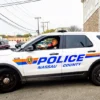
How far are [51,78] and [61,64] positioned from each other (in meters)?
0.53

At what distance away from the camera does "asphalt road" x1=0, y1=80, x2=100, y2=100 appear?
5.45m

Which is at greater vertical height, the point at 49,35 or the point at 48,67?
the point at 49,35

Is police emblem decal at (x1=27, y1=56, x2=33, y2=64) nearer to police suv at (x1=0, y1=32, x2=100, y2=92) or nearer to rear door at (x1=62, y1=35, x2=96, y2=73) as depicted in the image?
police suv at (x1=0, y1=32, x2=100, y2=92)

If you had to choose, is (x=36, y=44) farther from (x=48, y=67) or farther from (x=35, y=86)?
(x=35, y=86)

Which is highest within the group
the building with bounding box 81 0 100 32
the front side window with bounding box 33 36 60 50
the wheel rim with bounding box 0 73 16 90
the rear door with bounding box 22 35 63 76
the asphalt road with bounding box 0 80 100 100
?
the building with bounding box 81 0 100 32

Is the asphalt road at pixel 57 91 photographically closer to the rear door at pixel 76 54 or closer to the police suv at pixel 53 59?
the police suv at pixel 53 59

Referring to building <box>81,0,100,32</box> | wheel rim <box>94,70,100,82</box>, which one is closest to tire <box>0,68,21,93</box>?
wheel rim <box>94,70,100,82</box>

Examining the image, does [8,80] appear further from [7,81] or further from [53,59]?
[53,59]

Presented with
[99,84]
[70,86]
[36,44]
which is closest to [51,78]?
[70,86]

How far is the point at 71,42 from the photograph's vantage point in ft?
21.1

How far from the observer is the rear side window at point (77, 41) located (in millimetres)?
6410

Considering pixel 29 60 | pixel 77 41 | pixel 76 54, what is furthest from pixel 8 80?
pixel 77 41

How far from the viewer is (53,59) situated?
6.18 metres

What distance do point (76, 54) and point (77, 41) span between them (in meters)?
0.46
